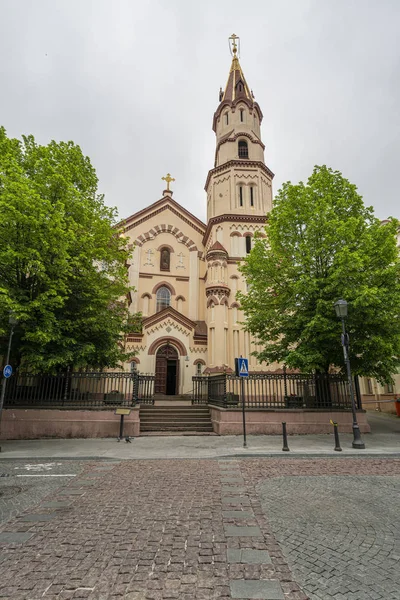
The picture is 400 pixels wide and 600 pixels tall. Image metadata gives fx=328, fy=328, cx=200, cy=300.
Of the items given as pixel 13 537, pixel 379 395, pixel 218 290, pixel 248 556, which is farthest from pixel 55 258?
pixel 379 395

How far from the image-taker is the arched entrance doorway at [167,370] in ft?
81.7

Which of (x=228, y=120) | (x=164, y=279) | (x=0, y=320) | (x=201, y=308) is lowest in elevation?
(x=0, y=320)

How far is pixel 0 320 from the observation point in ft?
38.7

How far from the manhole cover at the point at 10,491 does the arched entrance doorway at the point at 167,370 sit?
18.2 meters

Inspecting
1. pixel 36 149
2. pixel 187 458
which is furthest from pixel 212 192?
pixel 187 458

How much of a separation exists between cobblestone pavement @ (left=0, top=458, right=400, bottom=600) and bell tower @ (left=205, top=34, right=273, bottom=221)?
2395 cm

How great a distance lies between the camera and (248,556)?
12.2 feet

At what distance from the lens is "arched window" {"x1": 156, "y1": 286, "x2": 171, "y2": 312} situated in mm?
28000

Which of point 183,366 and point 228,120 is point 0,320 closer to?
point 183,366

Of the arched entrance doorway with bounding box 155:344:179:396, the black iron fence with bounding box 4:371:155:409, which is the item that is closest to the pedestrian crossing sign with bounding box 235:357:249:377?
the black iron fence with bounding box 4:371:155:409

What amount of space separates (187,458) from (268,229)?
11521 millimetres

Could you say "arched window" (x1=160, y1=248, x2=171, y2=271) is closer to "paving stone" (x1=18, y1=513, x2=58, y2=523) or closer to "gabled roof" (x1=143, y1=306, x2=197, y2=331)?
"gabled roof" (x1=143, y1=306, x2=197, y2=331)

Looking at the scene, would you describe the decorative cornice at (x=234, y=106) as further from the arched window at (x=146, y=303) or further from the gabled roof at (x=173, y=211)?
the arched window at (x=146, y=303)

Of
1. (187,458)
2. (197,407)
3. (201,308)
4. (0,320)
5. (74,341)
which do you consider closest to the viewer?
(187,458)
